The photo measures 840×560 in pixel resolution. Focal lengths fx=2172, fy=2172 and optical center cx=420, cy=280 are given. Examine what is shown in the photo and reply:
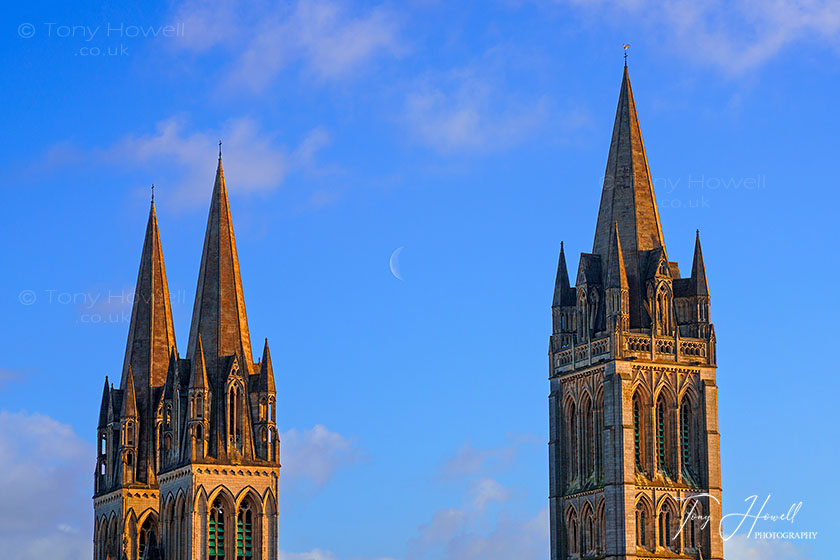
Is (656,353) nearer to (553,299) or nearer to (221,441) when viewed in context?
(553,299)

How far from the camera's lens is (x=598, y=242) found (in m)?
135

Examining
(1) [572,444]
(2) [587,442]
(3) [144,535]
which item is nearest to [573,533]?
(1) [572,444]

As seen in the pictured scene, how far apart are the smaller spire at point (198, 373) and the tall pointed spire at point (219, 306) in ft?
2.63

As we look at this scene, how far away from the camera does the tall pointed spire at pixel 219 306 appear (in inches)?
4993

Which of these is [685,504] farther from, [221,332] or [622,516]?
[221,332]

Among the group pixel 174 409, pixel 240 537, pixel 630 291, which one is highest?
pixel 630 291

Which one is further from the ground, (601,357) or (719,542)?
(601,357)

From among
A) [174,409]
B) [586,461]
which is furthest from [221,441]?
[586,461]

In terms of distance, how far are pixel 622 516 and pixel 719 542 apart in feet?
23.3

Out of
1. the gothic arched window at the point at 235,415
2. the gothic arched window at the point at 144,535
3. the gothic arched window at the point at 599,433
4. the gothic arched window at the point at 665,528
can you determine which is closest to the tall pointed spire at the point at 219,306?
the gothic arched window at the point at 235,415

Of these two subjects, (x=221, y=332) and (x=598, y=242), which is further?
(x=598, y=242)

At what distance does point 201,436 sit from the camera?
124250mm

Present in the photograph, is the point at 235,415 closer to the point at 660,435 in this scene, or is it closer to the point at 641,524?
the point at 641,524

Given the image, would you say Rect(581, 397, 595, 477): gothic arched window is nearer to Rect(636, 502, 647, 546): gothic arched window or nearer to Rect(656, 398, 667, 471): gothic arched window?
Rect(656, 398, 667, 471): gothic arched window
